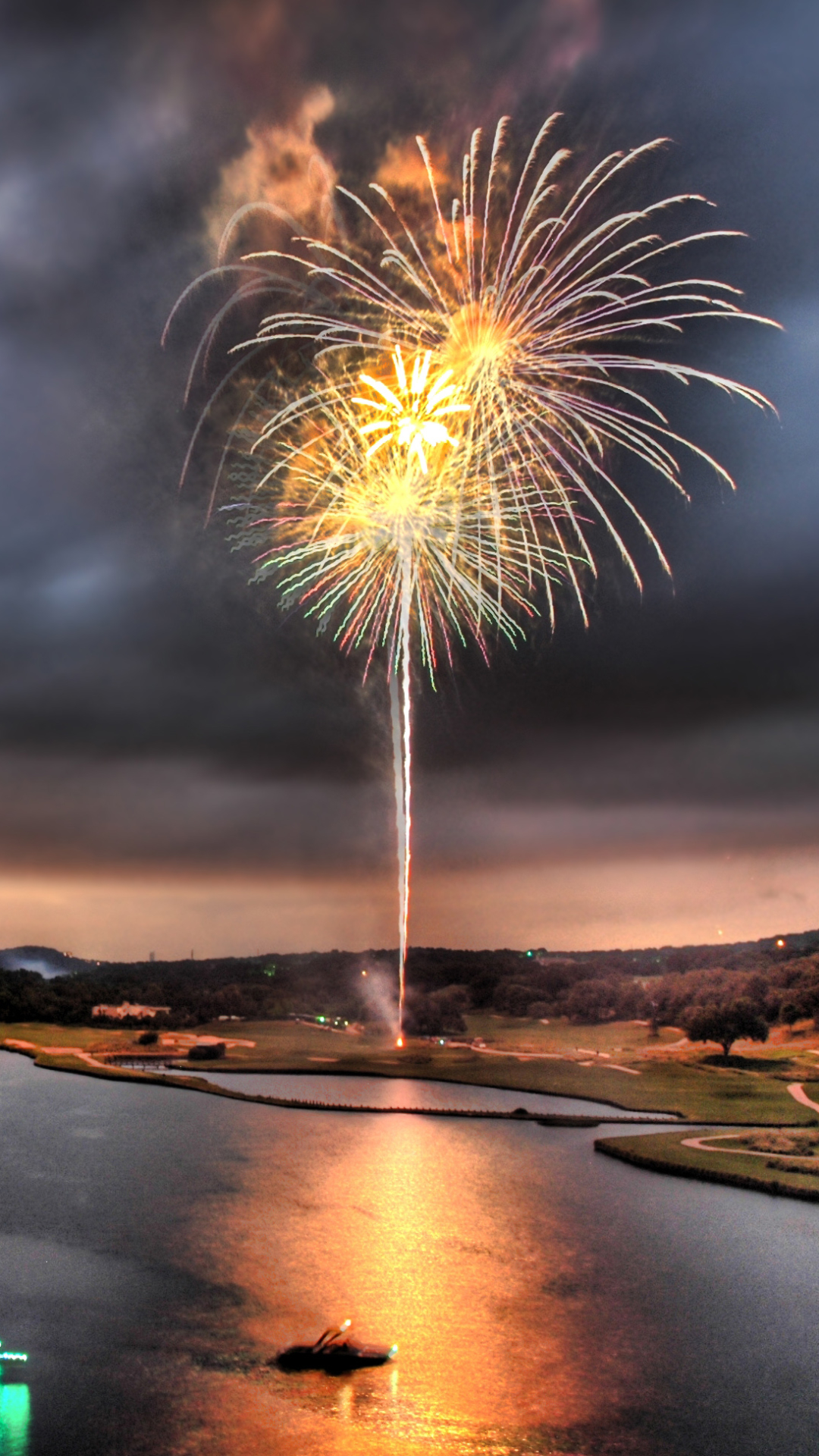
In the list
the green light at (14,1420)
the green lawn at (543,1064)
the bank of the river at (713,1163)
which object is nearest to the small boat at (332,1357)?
the green light at (14,1420)

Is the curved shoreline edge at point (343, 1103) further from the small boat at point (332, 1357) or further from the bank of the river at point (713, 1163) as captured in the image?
the small boat at point (332, 1357)

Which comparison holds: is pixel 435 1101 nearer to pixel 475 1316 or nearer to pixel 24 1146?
pixel 24 1146

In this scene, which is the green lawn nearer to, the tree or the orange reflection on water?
the tree

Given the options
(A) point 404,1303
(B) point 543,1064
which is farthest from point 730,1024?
(A) point 404,1303

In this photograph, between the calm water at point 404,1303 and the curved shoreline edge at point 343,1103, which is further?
the curved shoreline edge at point 343,1103

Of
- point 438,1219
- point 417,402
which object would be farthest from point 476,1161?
point 417,402

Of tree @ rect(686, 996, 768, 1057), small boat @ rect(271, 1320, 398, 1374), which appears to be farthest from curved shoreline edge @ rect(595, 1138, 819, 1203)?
small boat @ rect(271, 1320, 398, 1374)
